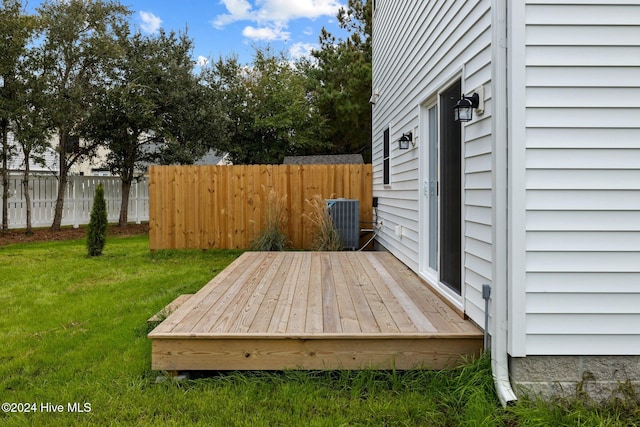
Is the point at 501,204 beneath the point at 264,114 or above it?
beneath

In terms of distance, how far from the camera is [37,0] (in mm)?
10547

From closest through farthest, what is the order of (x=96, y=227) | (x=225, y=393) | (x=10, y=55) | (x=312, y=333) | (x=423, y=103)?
(x=225, y=393)
(x=312, y=333)
(x=423, y=103)
(x=96, y=227)
(x=10, y=55)

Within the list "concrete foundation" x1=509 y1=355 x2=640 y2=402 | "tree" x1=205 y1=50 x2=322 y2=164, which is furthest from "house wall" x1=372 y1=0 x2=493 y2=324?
"tree" x1=205 y1=50 x2=322 y2=164

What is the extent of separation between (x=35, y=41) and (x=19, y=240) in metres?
4.51

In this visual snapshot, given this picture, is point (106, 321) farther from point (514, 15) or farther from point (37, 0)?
point (37, 0)

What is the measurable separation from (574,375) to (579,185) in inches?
36.4

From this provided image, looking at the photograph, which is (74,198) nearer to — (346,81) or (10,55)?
(10,55)

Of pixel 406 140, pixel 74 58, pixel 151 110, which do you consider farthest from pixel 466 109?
pixel 74 58

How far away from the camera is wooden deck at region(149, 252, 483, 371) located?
2.46 meters

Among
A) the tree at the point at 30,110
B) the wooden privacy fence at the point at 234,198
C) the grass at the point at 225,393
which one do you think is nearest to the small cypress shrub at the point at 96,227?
the wooden privacy fence at the point at 234,198

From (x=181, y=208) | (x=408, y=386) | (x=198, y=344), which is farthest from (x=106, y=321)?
(x=181, y=208)

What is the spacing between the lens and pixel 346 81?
17031 mm

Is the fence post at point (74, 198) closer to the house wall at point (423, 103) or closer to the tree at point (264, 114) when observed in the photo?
the tree at point (264, 114)

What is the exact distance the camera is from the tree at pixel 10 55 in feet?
29.7
